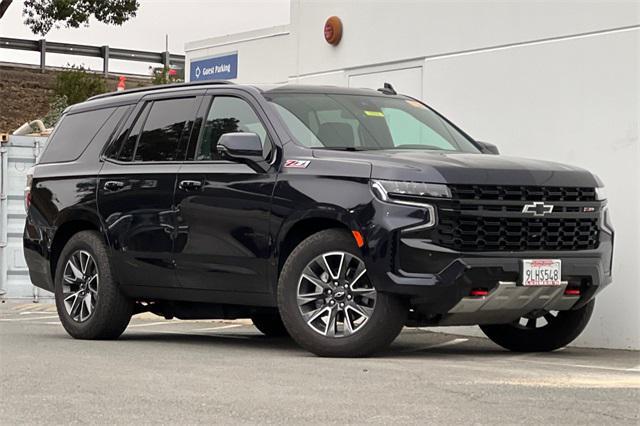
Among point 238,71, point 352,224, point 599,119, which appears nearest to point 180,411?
point 352,224

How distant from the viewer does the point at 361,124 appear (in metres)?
10.6

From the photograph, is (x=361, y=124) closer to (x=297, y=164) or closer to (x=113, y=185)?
(x=297, y=164)

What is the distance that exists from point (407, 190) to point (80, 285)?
3.52 m

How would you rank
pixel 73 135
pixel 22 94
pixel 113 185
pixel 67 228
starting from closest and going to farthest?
pixel 113 185, pixel 67 228, pixel 73 135, pixel 22 94

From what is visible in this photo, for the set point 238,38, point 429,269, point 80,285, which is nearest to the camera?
point 429,269

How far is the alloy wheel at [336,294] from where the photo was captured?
941cm

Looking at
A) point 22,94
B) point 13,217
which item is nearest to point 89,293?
point 13,217

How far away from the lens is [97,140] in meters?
11.9

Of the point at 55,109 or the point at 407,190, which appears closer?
the point at 407,190

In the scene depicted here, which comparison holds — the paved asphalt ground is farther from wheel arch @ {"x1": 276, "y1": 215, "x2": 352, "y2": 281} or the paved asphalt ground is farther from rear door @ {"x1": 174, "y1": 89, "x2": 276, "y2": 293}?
wheel arch @ {"x1": 276, "y1": 215, "x2": 352, "y2": 281}

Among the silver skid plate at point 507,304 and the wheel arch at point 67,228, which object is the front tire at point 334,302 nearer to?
the silver skid plate at point 507,304

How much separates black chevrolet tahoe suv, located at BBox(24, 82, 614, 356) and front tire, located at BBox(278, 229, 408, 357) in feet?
0.04

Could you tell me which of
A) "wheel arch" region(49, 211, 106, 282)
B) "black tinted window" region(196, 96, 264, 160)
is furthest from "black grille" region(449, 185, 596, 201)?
"wheel arch" region(49, 211, 106, 282)

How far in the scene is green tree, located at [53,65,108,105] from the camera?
44.4 m
